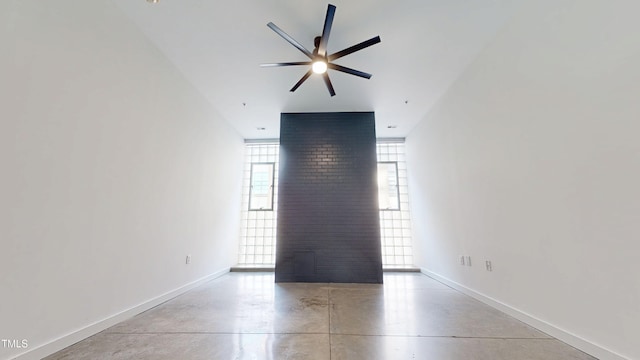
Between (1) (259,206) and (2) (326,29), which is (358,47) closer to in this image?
(2) (326,29)

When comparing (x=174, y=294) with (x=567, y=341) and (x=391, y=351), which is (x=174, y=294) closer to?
(x=391, y=351)

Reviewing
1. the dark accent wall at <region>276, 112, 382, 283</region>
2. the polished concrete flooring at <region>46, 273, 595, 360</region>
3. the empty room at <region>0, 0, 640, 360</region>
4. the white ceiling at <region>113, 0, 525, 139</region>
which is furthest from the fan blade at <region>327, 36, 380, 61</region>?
the polished concrete flooring at <region>46, 273, 595, 360</region>

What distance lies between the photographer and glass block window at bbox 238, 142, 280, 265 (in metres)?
5.82

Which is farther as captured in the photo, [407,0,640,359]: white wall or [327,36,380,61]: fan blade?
[327,36,380,61]: fan blade

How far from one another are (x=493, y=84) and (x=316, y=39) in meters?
2.21

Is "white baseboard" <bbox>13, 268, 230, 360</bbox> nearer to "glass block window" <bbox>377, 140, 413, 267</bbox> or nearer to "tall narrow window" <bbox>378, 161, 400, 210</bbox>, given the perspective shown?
"glass block window" <bbox>377, 140, 413, 267</bbox>

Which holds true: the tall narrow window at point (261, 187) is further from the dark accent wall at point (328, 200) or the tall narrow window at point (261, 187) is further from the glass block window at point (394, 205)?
the glass block window at point (394, 205)

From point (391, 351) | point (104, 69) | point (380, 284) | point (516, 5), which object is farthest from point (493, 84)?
point (104, 69)

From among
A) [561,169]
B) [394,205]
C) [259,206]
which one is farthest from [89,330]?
[394,205]

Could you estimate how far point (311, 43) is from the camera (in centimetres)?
309

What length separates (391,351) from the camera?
1817mm

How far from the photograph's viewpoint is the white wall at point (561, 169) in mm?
1605

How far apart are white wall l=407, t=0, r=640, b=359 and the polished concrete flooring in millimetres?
398

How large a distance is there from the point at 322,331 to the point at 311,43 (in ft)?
10.8
